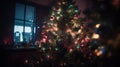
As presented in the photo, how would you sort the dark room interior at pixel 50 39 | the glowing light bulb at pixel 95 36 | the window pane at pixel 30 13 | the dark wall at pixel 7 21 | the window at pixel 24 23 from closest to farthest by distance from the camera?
1. the glowing light bulb at pixel 95 36
2. the dark room interior at pixel 50 39
3. the dark wall at pixel 7 21
4. the window at pixel 24 23
5. the window pane at pixel 30 13

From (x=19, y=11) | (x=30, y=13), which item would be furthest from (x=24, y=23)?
(x=30, y=13)

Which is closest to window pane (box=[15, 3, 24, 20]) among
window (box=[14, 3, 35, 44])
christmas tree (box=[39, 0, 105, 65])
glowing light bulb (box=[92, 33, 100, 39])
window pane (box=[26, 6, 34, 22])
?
window (box=[14, 3, 35, 44])

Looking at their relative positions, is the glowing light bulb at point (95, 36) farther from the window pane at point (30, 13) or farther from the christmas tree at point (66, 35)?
the window pane at point (30, 13)

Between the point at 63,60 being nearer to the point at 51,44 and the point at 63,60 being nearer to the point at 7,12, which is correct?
the point at 51,44

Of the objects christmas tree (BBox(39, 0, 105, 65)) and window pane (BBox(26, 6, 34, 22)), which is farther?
window pane (BBox(26, 6, 34, 22))

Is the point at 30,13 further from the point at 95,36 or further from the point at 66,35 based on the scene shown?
the point at 95,36

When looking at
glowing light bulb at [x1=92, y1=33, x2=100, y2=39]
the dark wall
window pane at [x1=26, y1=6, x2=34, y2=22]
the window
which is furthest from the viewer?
window pane at [x1=26, y1=6, x2=34, y2=22]

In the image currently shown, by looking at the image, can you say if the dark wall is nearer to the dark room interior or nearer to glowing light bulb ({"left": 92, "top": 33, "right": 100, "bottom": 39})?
the dark room interior

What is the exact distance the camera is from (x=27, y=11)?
7.24 m

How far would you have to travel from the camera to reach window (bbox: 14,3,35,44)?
21.8 feet

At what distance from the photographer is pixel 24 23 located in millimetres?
7016

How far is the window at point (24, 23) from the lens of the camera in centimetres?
663

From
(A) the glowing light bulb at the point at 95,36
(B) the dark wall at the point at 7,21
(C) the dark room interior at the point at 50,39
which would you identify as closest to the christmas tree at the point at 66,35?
(C) the dark room interior at the point at 50,39

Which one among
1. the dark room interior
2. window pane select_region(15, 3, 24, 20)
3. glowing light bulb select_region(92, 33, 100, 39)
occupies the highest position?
window pane select_region(15, 3, 24, 20)
